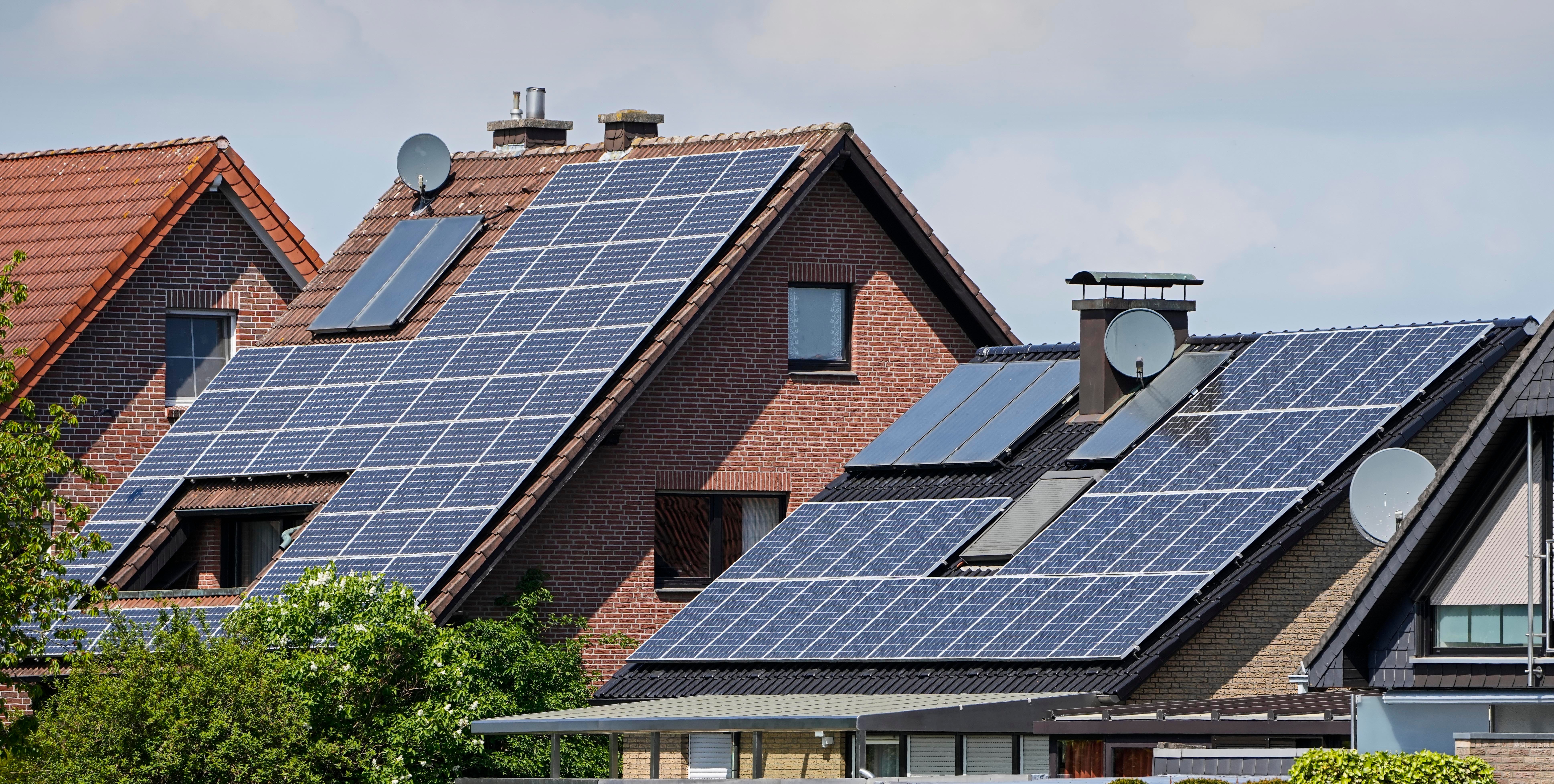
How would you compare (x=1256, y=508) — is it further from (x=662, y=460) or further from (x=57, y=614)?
(x=57, y=614)

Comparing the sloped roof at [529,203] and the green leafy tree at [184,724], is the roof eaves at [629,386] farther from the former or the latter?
the green leafy tree at [184,724]

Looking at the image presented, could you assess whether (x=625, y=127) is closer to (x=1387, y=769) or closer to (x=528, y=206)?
(x=528, y=206)

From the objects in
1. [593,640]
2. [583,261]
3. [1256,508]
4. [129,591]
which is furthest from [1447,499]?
[129,591]

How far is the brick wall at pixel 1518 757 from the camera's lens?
26156mm

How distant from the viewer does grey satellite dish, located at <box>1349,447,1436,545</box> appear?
3058 centimetres

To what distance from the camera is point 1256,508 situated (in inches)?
1296

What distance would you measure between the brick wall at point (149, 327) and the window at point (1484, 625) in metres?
20.9

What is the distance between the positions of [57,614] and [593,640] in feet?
23.1

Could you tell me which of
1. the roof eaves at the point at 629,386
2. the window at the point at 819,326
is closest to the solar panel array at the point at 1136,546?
the roof eaves at the point at 629,386

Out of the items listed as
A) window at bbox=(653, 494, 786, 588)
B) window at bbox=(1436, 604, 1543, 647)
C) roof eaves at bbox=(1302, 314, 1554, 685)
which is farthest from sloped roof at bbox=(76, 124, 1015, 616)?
window at bbox=(1436, 604, 1543, 647)

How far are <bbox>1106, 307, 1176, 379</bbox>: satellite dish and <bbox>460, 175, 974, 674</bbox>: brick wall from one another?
13.2 ft

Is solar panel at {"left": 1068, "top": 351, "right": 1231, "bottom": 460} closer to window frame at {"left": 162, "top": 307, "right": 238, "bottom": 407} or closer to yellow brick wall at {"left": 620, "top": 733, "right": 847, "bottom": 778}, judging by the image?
yellow brick wall at {"left": 620, "top": 733, "right": 847, "bottom": 778}

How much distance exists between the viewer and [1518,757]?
26.3m

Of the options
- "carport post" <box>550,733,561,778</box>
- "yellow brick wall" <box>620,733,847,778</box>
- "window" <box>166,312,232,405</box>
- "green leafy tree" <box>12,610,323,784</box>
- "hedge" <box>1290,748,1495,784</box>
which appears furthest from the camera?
"window" <box>166,312,232,405</box>
